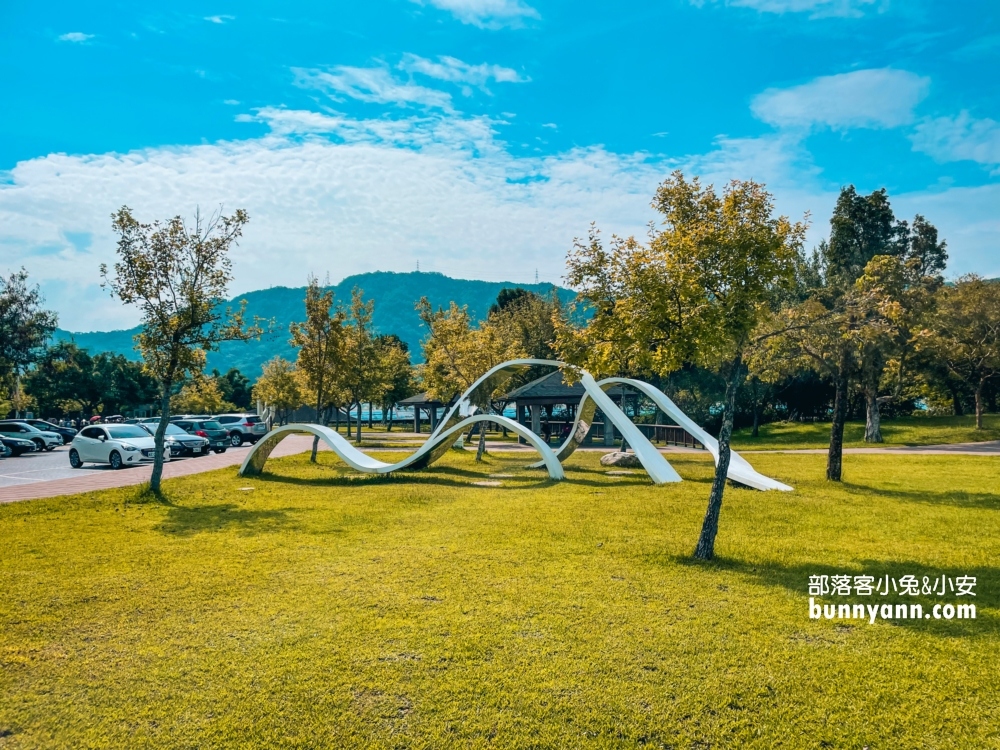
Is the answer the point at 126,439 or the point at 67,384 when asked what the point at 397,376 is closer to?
the point at 67,384

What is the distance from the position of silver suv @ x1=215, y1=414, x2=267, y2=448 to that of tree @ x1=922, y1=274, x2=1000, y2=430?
3541 centimetres

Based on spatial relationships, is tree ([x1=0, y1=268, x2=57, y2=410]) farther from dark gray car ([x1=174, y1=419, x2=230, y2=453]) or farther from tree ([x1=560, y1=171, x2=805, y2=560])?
tree ([x1=560, y1=171, x2=805, y2=560])

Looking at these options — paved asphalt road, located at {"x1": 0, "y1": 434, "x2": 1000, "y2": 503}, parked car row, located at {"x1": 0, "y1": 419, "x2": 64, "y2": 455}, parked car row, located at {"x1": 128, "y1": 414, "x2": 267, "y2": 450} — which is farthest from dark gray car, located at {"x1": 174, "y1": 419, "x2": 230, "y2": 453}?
parked car row, located at {"x1": 0, "y1": 419, "x2": 64, "y2": 455}

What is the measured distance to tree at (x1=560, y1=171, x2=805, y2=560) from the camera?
9031mm

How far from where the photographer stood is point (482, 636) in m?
5.73

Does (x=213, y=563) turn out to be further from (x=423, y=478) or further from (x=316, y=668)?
(x=423, y=478)

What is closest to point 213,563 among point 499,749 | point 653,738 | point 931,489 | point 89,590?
point 89,590

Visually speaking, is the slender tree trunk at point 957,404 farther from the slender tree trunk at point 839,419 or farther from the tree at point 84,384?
the tree at point 84,384

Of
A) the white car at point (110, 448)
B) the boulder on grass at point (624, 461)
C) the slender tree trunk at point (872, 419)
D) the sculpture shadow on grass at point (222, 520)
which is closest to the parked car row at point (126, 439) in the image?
the white car at point (110, 448)

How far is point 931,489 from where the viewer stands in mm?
15352

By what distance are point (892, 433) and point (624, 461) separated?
21682 millimetres

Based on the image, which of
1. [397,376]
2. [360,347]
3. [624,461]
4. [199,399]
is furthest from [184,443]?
[397,376]

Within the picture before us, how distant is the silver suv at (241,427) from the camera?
3525 centimetres

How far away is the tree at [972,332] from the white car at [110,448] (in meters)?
35.5
